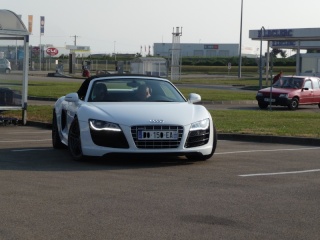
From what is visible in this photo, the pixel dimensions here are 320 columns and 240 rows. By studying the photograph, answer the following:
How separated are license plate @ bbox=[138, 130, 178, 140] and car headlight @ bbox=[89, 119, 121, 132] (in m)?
0.33

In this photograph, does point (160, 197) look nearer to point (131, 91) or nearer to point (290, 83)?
point (131, 91)

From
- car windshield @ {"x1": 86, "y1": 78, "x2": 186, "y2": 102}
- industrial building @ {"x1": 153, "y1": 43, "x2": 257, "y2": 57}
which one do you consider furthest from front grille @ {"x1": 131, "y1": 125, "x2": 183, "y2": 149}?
industrial building @ {"x1": 153, "y1": 43, "x2": 257, "y2": 57}

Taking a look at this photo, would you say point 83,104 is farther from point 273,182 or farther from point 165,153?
point 273,182

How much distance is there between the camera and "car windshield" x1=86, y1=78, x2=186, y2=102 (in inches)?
481

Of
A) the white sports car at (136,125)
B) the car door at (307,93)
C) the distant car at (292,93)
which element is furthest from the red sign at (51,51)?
the white sports car at (136,125)

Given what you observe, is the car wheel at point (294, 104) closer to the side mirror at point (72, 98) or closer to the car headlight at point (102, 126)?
the side mirror at point (72, 98)

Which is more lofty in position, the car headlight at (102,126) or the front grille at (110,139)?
the car headlight at (102,126)

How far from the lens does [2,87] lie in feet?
64.7

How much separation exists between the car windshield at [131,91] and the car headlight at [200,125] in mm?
1105

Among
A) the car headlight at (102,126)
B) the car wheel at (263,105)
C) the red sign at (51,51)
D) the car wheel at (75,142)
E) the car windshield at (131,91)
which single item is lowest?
the car wheel at (263,105)

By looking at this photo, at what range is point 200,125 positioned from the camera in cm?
1124

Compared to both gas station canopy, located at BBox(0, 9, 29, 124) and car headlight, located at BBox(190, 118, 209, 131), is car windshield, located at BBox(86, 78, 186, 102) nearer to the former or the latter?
car headlight, located at BBox(190, 118, 209, 131)

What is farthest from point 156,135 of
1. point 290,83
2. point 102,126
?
point 290,83

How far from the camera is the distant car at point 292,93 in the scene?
3113cm
